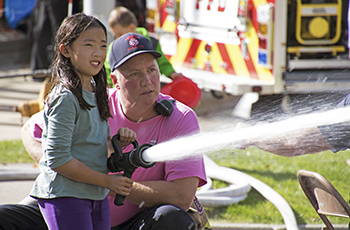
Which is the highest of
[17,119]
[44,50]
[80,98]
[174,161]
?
[80,98]

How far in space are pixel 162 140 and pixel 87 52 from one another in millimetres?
618

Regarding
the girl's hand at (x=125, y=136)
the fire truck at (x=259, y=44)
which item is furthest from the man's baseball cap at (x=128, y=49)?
the fire truck at (x=259, y=44)

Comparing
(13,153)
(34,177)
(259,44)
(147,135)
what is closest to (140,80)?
(147,135)

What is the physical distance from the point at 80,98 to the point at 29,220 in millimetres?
724

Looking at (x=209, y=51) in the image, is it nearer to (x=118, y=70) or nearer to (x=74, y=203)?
(x=118, y=70)

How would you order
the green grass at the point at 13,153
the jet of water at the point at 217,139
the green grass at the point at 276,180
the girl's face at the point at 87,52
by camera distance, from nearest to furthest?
the girl's face at the point at 87,52 → the jet of water at the point at 217,139 → the green grass at the point at 276,180 → the green grass at the point at 13,153

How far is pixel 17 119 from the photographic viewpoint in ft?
21.5

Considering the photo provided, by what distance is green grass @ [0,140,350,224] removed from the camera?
12.0 ft

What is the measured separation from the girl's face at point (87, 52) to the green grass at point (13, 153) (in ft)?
10.3

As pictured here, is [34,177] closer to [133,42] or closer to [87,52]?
[133,42]

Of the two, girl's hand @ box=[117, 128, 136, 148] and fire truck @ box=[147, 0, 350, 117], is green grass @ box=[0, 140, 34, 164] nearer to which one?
fire truck @ box=[147, 0, 350, 117]

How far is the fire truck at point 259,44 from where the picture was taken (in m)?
5.68

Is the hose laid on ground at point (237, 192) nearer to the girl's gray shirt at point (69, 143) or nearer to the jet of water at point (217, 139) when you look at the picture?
the jet of water at point (217, 139)

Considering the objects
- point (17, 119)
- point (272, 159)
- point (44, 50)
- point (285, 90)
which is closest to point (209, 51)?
point (285, 90)
